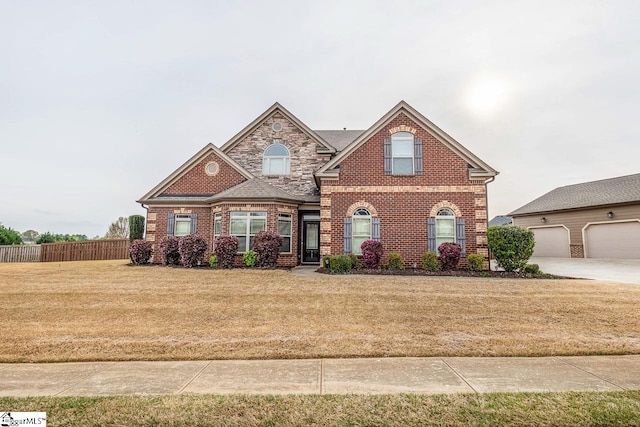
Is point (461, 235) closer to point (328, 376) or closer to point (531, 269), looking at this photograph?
point (531, 269)

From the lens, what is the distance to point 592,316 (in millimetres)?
7254

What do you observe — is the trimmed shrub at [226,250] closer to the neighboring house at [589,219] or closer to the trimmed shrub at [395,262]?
the trimmed shrub at [395,262]

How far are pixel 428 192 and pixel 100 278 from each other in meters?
13.3

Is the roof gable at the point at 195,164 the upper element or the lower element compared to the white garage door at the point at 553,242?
upper

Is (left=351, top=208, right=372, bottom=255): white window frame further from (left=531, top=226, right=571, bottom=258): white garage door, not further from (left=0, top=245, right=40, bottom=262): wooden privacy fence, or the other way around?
(left=0, top=245, right=40, bottom=262): wooden privacy fence

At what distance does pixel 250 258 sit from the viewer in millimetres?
14461

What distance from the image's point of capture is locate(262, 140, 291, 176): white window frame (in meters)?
18.9

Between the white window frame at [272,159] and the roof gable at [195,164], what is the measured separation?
1.67 m

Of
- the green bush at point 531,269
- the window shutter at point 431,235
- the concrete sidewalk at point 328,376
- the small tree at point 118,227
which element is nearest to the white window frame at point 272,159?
the window shutter at point 431,235

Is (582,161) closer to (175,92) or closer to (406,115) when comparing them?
(406,115)

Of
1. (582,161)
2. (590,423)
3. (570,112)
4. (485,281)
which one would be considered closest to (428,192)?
(485,281)

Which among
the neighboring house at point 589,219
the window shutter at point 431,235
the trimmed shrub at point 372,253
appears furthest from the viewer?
the neighboring house at point 589,219

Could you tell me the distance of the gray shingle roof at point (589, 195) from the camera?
805 inches

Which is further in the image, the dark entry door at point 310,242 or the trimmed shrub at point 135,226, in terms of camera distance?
the trimmed shrub at point 135,226
